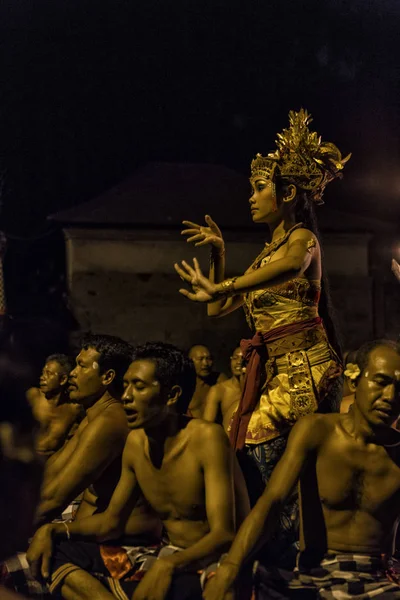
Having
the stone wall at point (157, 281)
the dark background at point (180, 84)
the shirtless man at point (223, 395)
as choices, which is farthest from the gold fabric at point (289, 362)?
the stone wall at point (157, 281)

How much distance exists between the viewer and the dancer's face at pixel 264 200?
13.8ft

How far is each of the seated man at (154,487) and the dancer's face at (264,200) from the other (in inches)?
28.6

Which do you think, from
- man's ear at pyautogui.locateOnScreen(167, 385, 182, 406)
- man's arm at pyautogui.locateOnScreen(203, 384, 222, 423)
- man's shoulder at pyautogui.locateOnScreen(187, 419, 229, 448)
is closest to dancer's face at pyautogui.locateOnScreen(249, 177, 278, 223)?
man's ear at pyautogui.locateOnScreen(167, 385, 182, 406)

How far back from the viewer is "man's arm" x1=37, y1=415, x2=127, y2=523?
4156 mm

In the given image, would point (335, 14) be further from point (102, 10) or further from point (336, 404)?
point (336, 404)

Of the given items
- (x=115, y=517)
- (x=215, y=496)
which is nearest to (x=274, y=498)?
(x=215, y=496)

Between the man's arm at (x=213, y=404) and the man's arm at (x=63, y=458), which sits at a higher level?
the man's arm at (x=63, y=458)

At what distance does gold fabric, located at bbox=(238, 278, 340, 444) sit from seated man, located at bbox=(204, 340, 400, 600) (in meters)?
0.36

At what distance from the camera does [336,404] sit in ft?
13.6

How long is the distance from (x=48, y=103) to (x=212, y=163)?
141cm

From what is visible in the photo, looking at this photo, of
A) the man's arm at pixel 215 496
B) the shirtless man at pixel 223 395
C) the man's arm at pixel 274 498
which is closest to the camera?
the man's arm at pixel 274 498

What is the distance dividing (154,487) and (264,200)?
4.31 ft

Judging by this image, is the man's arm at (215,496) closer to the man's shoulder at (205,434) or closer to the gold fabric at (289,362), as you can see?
the man's shoulder at (205,434)

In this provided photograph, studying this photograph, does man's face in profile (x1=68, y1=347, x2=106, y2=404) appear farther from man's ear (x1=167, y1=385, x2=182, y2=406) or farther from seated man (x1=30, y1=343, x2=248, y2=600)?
man's ear (x1=167, y1=385, x2=182, y2=406)
